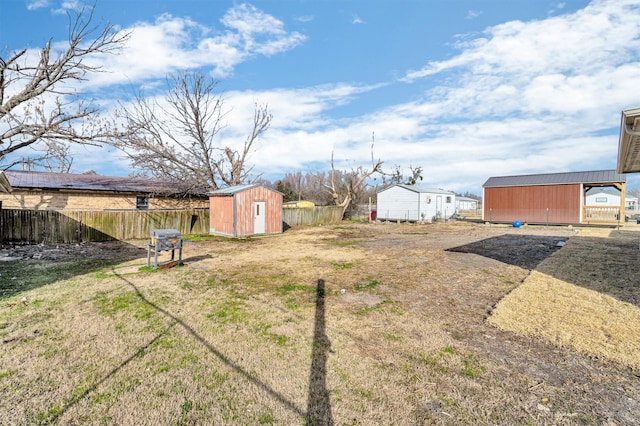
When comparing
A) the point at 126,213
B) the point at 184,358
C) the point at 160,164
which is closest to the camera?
the point at 184,358

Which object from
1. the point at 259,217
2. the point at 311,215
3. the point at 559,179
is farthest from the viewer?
the point at 311,215

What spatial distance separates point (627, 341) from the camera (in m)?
3.68

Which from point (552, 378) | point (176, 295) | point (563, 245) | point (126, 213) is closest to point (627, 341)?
point (552, 378)

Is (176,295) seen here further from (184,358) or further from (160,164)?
(160,164)

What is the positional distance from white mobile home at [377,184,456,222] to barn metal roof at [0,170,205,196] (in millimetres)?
15158

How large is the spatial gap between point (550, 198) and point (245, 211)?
21.3 m

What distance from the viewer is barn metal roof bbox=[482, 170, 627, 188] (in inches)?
787

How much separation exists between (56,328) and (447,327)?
5.38m

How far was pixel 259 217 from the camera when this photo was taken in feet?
54.5

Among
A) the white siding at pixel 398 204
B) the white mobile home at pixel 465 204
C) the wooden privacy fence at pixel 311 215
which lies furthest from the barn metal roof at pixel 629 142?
the white mobile home at pixel 465 204

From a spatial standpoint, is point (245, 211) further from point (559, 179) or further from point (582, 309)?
point (559, 179)

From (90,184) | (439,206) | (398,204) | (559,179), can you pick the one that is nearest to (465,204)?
(439,206)

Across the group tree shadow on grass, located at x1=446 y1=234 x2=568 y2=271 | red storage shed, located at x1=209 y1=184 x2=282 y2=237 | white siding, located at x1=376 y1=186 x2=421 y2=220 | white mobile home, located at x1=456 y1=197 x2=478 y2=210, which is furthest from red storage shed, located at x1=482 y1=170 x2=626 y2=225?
white mobile home, located at x1=456 y1=197 x2=478 y2=210

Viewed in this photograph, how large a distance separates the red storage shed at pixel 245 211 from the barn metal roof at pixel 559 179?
1816 centimetres
